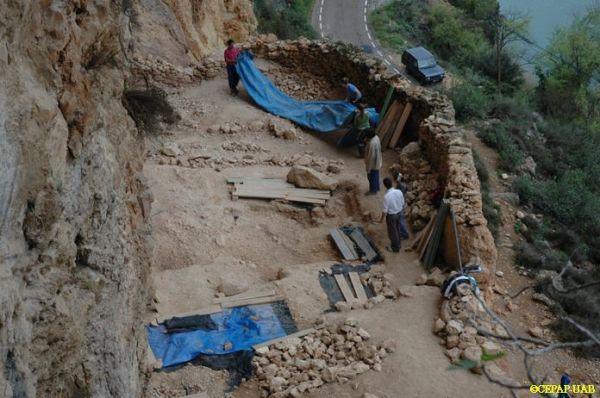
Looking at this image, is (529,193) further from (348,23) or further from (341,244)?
(348,23)

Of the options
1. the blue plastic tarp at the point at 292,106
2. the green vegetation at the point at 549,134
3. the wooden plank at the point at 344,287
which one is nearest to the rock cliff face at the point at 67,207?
the wooden plank at the point at 344,287

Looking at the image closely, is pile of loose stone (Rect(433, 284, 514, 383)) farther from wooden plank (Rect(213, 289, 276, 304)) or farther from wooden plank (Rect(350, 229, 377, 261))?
wooden plank (Rect(213, 289, 276, 304))

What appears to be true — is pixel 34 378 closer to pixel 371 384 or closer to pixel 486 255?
pixel 371 384

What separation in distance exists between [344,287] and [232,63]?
7.13 metres

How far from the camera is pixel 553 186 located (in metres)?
13.9

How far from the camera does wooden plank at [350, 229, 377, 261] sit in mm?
9891

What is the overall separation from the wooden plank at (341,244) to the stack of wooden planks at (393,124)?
3044 millimetres

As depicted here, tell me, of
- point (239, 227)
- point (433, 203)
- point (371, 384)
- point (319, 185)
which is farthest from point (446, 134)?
point (371, 384)

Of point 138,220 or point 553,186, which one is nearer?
point 138,220

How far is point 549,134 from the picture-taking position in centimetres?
1742

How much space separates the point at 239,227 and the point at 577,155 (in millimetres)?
10387

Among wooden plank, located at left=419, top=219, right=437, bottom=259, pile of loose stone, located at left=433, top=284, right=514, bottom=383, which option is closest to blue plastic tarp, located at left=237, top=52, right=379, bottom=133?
wooden plank, located at left=419, top=219, right=437, bottom=259

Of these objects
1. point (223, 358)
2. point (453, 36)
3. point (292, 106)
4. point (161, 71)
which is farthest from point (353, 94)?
point (453, 36)

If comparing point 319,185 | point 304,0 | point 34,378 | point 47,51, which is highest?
point 47,51
